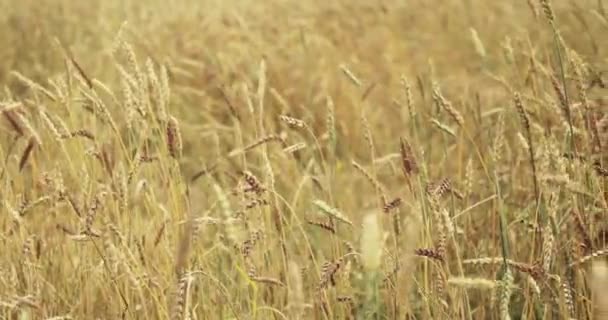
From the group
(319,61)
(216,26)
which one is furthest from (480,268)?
(216,26)

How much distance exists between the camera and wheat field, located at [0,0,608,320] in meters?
1.40

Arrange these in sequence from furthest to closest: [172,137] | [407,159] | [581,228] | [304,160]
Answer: [304,160], [172,137], [407,159], [581,228]

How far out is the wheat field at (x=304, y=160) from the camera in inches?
55.1

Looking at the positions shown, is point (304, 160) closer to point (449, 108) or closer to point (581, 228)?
point (449, 108)

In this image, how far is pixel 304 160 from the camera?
122 inches

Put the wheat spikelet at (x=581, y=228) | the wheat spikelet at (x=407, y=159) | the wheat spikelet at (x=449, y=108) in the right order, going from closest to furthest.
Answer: the wheat spikelet at (x=581, y=228) < the wheat spikelet at (x=407, y=159) < the wheat spikelet at (x=449, y=108)

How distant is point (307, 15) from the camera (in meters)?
4.79

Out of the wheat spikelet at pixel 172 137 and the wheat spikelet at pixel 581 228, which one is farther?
the wheat spikelet at pixel 172 137

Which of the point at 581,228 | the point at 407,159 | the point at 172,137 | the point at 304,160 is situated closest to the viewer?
the point at 581,228

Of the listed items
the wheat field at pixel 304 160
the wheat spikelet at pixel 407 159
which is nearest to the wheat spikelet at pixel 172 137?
the wheat field at pixel 304 160

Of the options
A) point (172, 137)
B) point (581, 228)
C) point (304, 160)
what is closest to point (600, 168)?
point (581, 228)

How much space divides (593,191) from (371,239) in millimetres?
802

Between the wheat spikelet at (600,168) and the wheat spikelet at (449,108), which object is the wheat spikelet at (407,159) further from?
the wheat spikelet at (600,168)

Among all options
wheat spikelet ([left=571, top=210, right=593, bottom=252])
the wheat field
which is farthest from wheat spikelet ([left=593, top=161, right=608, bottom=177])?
wheat spikelet ([left=571, top=210, right=593, bottom=252])
